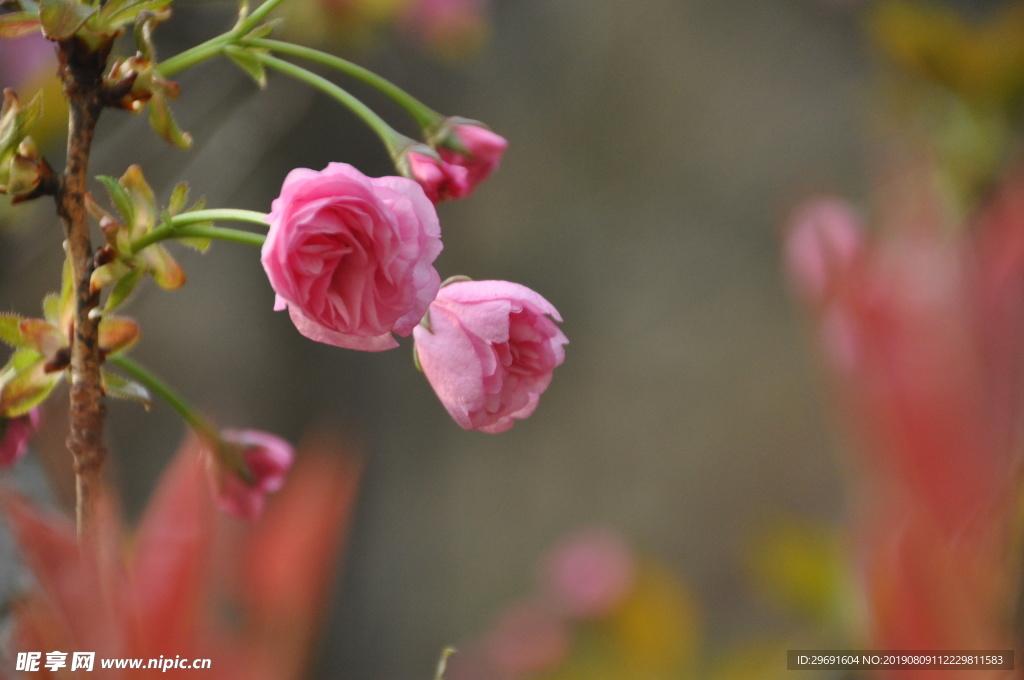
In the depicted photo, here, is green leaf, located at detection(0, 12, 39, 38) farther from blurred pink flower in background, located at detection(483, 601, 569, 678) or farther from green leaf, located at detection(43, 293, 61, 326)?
blurred pink flower in background, located at detection(483, 601, 569, 678)

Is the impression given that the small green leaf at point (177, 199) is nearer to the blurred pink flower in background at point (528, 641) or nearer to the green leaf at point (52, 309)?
the green leaf at point (52, 309)

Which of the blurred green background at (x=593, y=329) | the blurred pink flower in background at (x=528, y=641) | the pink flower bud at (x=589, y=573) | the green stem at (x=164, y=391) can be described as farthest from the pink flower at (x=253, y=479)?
the blurred green background at (x=593, y=329)

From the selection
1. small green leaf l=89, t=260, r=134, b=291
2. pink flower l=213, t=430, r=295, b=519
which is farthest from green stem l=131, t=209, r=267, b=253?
pink flower l=213, t=430, r=295, b=519

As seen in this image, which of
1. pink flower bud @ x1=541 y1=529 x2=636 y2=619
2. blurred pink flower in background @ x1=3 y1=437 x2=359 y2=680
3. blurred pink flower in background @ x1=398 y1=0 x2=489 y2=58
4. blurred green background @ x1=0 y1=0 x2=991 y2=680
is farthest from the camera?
→ blurred green background @ x1=0 y1=0 x2=991 y2=680

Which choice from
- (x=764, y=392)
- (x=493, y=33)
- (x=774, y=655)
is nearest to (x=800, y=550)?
(x=774, y=655)

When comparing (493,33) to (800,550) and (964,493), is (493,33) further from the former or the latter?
(964,493)

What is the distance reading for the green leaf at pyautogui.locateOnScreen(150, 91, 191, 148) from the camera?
28 cm

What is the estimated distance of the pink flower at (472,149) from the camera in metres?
0.34

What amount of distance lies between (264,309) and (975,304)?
1.46m

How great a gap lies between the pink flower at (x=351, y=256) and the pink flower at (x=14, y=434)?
140 mm

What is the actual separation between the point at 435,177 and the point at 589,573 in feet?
3.96

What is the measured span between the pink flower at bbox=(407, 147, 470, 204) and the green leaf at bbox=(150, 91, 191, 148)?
0.09m

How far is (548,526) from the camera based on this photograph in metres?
1.61

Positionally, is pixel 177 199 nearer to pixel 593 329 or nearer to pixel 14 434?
pixel 14 434
